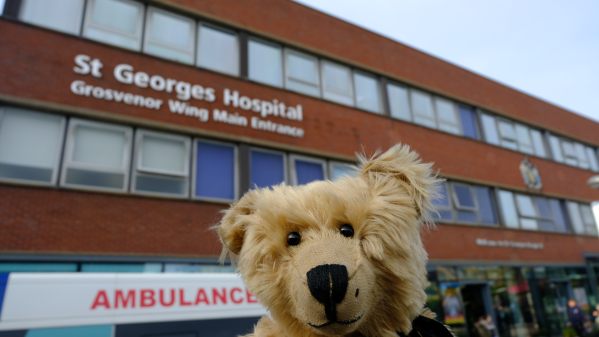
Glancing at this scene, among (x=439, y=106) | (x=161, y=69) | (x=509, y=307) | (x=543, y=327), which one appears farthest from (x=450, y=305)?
(x=161, y=69)

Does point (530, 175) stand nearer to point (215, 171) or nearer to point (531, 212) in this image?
point (531, 212)

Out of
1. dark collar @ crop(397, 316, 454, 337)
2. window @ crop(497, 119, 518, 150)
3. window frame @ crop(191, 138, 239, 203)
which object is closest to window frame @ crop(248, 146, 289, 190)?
window frame @ crop(191, 138, 239, 203)

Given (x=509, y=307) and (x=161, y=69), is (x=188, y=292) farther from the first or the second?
(x=509, y=307)

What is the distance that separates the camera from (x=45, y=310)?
150 inches

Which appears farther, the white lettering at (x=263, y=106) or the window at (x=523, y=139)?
the window at (x=523, y=139)

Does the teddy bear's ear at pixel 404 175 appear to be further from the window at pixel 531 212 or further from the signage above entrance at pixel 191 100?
the window at pixel 531 212

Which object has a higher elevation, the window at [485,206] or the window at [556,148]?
the window at [556,148]

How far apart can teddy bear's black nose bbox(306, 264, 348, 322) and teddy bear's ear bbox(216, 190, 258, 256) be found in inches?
22.2

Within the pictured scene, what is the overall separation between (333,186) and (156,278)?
3386mm

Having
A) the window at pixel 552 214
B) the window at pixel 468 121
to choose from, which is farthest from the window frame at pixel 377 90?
the window at pixel 552 214

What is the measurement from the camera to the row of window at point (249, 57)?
30.3ft

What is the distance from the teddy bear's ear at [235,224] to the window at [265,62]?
9.66m

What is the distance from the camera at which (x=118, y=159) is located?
28.4 ft

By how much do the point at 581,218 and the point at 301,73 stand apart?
620 inches
